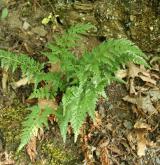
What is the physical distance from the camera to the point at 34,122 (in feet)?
13.1

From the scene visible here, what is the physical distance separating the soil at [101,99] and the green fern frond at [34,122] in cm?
31

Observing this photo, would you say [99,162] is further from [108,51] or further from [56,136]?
[108,51]

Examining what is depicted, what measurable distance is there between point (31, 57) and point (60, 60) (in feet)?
1.90

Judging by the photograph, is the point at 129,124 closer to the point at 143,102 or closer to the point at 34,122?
the point at 143,102

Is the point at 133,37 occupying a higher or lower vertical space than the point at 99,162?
higher

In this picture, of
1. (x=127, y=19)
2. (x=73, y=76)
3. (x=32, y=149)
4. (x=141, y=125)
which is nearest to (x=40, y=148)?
(x=32, y=149)

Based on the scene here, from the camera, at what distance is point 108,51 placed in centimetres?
394

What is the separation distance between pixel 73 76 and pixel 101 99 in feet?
1.89

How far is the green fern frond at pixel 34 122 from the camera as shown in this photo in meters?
3.88

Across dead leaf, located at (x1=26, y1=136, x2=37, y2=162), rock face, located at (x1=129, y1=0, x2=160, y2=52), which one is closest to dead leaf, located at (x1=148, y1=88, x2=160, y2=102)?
rock face, located at (x1=129, y1=0, x2=160, y2=52)

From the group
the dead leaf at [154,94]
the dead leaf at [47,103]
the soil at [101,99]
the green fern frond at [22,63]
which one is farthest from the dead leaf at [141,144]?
the green fern frond at [22,63]

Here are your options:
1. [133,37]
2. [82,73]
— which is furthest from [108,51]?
[133,37]

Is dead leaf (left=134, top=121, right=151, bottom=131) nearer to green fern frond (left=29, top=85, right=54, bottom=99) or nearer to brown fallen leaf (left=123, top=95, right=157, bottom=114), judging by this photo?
brown fallen leaf (left=123, top=95, right=157, bottom=114)

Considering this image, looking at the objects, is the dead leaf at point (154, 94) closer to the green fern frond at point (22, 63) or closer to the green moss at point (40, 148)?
the green moss at point (40, 148)
